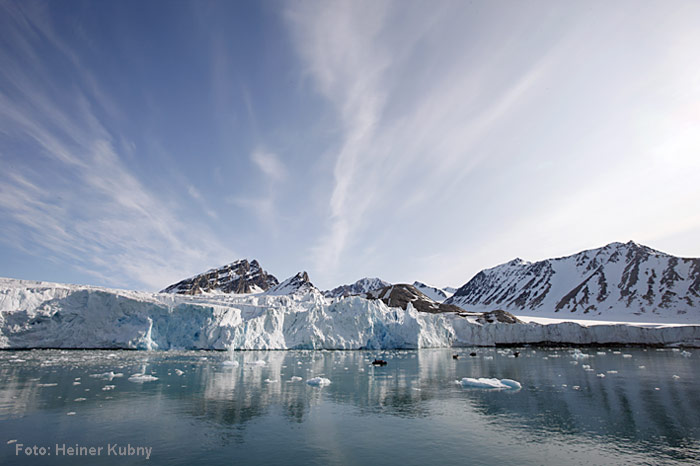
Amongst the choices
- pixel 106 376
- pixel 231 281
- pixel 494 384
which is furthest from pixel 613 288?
pixel 106 376

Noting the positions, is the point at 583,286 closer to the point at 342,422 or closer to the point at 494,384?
the point at 494,384

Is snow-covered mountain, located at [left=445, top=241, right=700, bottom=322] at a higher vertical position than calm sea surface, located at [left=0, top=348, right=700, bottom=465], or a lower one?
higher

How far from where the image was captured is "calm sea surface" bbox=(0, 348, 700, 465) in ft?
35.4

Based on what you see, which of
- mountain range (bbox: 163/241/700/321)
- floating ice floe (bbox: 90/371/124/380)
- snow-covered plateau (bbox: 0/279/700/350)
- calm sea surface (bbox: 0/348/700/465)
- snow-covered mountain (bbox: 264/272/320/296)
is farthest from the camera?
snow-covered mountain (bbox: 264/272/320/296)

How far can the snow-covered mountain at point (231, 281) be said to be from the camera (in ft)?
466

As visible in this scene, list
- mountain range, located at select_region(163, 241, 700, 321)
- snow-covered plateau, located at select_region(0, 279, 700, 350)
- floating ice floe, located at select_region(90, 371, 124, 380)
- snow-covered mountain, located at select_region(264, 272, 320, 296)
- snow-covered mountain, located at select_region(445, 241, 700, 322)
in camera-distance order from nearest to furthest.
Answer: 1. floating ice floe, located at select_region(90, 371, 124, 380)
2. snow-covered plateau, located at select_region(0, 279, 700, 350)
3. snow-covered mountain, located at select_region(445, 241, 700, 322)
4. mountain range, located at select_region(163, 241, 700, 321)
5. snow-covered mountain, located at select_region(264, 272, 320, 296)

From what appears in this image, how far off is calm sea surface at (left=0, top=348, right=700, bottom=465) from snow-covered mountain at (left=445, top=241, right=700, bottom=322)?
120529 millimetres

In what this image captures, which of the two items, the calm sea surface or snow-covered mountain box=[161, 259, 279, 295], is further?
snow-covered mountain box=[161, 259, 279, 295]

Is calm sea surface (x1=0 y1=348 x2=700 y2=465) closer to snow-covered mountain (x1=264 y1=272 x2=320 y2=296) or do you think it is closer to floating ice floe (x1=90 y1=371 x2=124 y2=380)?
floating ice floe (x1=90 y1=371 x2=124 y2=380)

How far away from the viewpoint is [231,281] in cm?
16050

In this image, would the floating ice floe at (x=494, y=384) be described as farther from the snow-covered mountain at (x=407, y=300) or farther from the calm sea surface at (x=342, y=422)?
the snow-covered mountain at (x=407, y=300)

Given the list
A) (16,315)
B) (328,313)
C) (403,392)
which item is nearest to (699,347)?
(328,313)

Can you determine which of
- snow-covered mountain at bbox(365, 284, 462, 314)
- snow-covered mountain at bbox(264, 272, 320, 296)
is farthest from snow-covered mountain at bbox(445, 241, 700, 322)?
snow-covered mountain at bbox(264, 272, 320, 296)

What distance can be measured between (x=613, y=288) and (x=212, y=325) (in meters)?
159
